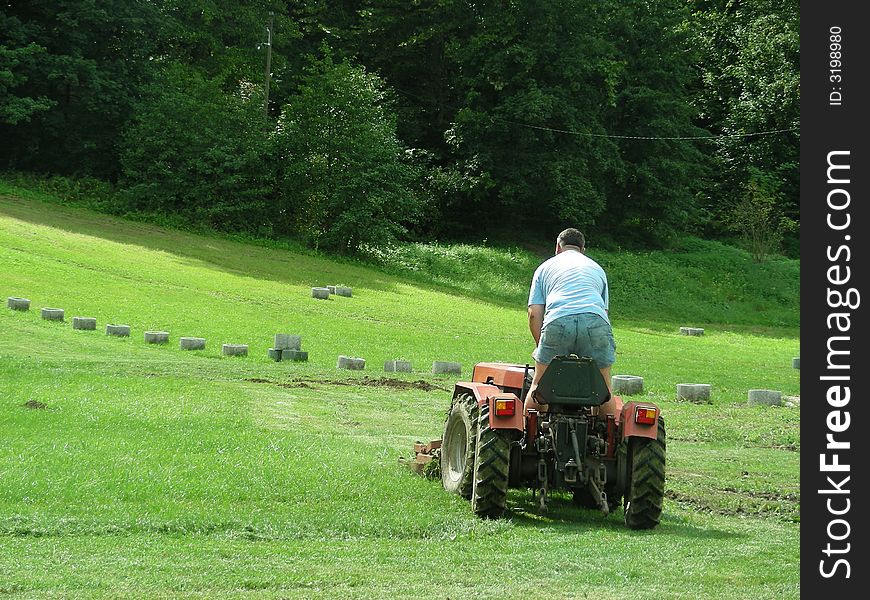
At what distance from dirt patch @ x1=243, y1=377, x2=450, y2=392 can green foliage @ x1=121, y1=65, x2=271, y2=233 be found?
28604mm

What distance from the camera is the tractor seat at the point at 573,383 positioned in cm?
962

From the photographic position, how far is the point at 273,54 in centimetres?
5712

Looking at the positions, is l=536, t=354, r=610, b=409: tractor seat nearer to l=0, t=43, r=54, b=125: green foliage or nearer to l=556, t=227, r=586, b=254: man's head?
l=556, t=227, r=586, b=254: man's head

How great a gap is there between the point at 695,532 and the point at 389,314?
2417cm

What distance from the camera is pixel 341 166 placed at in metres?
48.6

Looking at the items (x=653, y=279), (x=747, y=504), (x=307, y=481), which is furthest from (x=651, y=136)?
(x=307, y=481)

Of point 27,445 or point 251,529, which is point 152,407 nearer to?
point 27,445

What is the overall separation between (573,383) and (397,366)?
45.0 feet

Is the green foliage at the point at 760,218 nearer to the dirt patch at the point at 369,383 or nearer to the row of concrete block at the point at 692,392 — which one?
the row of concrete block at the point at 692,392

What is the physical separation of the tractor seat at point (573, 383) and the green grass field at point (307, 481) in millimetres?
1147

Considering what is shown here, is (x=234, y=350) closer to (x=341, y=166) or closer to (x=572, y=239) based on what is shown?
(x=572, y=239)

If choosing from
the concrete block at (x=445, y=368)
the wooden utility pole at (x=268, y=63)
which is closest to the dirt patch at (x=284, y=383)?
the concrete block at (x=445, y=368)

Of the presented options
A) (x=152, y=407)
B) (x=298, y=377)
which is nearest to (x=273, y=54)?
(x=298, y=377)

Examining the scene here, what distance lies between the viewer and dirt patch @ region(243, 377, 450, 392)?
67.5 feet
